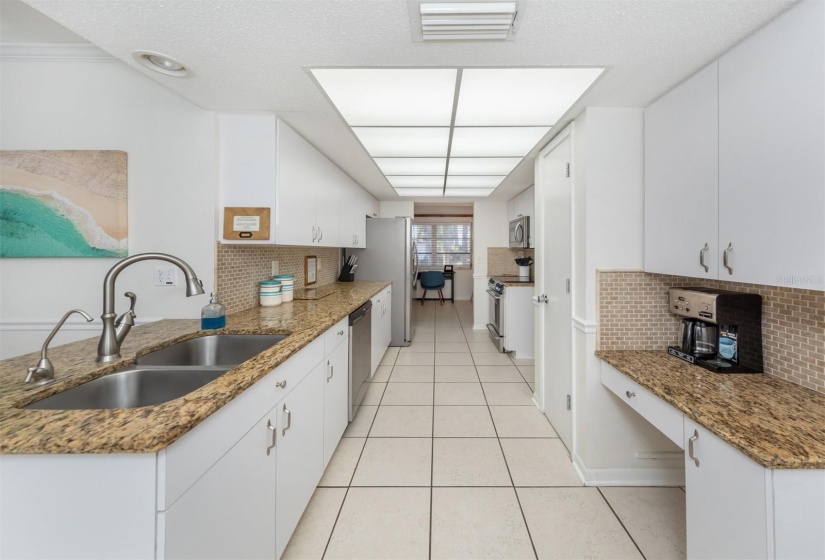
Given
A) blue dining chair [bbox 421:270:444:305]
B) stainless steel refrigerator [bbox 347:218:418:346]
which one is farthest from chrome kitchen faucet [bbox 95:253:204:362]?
blue dining chair [bbox 421:270:444:305]

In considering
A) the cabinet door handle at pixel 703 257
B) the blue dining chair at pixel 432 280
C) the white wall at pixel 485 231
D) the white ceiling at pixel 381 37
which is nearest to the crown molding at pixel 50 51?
the white ceiling at pixel 381 37

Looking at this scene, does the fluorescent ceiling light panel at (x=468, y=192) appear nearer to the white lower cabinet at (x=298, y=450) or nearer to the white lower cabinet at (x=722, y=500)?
the white lower cabinet at (x=298, y=450)

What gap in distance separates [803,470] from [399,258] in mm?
3908

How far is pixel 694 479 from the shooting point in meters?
1.11

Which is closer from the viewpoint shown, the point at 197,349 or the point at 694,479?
the point at 694,479

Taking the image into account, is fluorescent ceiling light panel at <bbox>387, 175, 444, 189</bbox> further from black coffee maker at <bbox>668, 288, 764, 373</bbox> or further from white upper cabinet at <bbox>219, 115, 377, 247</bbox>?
black coffee maker at <bbox>668, 288, 764, 373</bbox>

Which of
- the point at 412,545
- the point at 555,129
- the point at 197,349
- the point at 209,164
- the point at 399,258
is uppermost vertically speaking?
the point at 555,129

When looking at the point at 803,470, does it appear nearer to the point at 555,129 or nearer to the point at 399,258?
the point at 555,129

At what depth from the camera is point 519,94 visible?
165 cm

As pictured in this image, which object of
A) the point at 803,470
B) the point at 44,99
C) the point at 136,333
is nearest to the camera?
the point at 803,470

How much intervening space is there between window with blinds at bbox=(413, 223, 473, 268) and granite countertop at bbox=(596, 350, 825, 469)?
7299 mm

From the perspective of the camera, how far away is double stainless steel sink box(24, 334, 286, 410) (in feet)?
3.50

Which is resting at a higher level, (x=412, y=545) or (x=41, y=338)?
(x=41, y=338)

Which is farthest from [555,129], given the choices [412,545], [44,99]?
[44,99]
